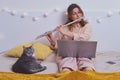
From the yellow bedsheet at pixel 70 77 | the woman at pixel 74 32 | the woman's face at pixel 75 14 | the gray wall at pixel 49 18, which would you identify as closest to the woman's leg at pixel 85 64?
the woman at pixel 74 32

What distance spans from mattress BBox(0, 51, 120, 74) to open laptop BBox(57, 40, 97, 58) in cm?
11

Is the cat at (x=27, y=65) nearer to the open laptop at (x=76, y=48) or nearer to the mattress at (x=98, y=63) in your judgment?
the mattress at (x=98, y=63)

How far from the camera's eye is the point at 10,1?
2.22 m

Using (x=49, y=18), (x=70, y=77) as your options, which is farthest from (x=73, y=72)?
(x=49, y=18)

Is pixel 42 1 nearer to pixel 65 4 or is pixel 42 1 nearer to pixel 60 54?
pixel 65 4

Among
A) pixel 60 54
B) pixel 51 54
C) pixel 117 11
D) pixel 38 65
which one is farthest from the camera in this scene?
pixel 117 11

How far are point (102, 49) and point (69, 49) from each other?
632 mm

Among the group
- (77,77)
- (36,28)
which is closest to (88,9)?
(36,28)

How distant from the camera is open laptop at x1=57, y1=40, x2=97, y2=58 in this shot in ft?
5.48

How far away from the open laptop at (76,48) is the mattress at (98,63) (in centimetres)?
11

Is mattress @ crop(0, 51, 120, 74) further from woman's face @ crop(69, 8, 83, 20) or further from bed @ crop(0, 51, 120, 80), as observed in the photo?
woman's face @ crop(69, 8, 83, 20)

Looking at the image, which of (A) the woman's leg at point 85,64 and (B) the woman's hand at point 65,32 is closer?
(A) the woman's leg at point 85,64

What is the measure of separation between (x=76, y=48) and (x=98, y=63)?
0.23 meters

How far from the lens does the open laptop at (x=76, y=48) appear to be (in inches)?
65.8
